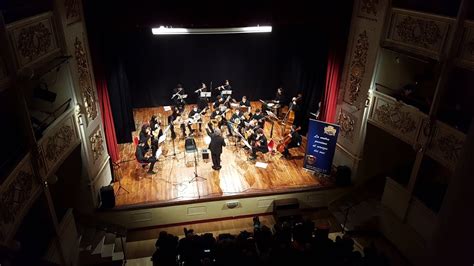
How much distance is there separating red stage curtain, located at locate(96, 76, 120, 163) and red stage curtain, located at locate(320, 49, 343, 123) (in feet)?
20.2

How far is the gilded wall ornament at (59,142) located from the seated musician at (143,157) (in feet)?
6.94

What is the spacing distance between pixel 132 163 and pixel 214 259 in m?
4.98

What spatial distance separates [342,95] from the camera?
33.0 ft

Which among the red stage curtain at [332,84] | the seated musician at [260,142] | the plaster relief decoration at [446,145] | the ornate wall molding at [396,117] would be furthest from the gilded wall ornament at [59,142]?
the plaster relief decoration at [446,145]

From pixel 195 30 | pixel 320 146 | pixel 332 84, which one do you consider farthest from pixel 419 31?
pixel 195 30

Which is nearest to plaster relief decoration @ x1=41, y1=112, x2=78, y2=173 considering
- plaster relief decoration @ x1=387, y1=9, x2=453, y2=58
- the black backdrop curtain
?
the black backdrop curtain

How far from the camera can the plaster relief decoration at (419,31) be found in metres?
7.14

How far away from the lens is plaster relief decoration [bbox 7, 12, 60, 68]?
230 inches

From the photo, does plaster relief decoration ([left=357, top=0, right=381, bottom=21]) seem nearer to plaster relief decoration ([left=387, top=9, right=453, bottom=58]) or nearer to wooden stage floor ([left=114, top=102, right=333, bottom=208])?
plaster relief decoration ([left=387, top=9, right=453, bottom=58])

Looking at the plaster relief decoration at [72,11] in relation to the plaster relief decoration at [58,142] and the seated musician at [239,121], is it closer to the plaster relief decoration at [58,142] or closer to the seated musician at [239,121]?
the plaster relief decoration at [58,142]

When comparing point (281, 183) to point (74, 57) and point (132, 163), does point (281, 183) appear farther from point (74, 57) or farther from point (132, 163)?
point (74, 57)

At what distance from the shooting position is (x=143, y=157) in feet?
31.9

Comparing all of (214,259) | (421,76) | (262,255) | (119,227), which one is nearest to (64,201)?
(119,227)

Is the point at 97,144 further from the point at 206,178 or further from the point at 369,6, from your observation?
the point at 369,6
